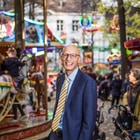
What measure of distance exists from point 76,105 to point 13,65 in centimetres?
532

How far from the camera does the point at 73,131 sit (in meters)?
4.30

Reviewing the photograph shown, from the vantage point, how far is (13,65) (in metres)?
9.48

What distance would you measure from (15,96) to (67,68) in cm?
513

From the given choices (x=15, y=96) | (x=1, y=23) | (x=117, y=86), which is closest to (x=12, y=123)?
(x=15, y=96)

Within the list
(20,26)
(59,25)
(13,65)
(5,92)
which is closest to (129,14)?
(20,26)

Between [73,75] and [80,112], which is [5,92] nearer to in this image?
[73,75]

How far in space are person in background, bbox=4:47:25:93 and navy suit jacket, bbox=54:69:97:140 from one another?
5.13 meters

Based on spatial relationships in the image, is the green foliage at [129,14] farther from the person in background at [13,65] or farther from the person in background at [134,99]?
the person in background at [134,99]

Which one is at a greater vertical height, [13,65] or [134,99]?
[13,65]

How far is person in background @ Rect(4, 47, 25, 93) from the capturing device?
9.42 m

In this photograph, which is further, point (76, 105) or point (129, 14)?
point (129, 14)

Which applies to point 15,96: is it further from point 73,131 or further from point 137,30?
point 137,30

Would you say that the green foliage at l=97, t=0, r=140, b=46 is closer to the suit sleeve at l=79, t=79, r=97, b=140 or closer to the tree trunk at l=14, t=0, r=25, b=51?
the tree trunk at l=14, t=0, r=25, b=51

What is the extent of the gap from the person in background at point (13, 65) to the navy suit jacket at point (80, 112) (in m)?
5.13
